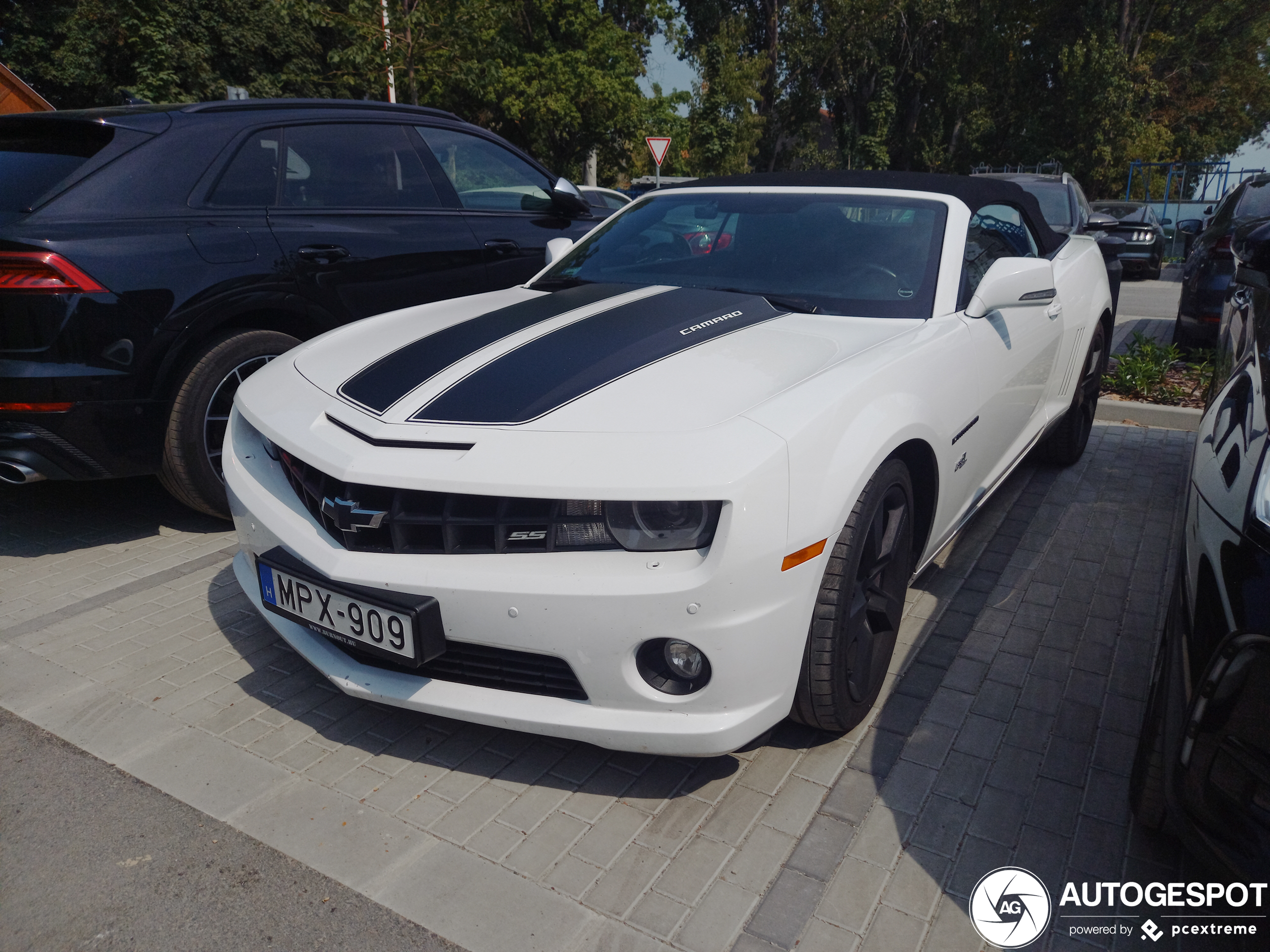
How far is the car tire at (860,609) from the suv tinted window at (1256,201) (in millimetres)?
5638

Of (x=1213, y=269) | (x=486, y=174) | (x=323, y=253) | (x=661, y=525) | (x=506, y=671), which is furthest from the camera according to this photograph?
(x=1213, y=269)

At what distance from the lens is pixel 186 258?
3.65 meters

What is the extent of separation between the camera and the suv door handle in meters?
4.10

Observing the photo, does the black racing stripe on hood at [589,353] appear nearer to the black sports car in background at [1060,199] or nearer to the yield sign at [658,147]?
the black sports car in background at [1060,199]

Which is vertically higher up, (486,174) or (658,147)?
(658,147)

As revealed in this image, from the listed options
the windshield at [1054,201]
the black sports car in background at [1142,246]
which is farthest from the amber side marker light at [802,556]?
the black sports car in background at [1142,246]

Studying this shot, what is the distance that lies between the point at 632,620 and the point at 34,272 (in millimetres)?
2717

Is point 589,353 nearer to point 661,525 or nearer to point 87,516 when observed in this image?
point 661,525

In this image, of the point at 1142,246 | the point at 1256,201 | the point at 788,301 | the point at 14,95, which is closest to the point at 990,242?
the point at 788,301

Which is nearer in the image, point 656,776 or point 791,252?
point 656,776

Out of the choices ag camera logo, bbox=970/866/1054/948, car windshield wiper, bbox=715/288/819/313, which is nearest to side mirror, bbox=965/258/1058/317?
car windshield wiper, bbox=715/288/819/313

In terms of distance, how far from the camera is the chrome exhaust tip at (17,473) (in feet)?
11.0

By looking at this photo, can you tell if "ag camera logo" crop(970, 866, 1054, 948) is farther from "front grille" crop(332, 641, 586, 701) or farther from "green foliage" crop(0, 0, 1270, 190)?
"green foliage" crop(0, 0, 1270, 190)

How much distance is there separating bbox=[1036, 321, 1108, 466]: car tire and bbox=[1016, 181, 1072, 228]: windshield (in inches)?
204
